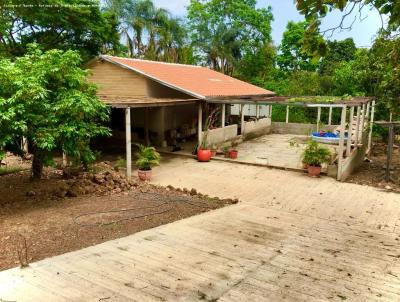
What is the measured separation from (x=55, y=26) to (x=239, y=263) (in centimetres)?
1631

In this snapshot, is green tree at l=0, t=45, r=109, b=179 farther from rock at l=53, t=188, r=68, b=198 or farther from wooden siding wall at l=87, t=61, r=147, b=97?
wooden siding wall at l=87, t=61, r=147, b=97

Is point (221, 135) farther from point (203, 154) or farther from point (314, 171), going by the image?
point (314, 171)

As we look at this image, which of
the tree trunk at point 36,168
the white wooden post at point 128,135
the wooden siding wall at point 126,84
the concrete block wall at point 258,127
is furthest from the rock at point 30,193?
the concrete block wall at point 258,127

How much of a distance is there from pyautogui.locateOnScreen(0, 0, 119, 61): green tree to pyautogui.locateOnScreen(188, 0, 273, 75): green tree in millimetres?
15561

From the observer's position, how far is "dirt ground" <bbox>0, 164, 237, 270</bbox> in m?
5.94

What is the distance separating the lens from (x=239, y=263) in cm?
518

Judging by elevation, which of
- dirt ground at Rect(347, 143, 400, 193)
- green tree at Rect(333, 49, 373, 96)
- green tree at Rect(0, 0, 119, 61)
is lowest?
dirt ground at Rect(347, 143, 400, 193)

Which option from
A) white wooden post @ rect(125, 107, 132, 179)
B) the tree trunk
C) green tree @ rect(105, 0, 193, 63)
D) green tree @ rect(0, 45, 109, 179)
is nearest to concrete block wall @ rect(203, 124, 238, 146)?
white wooden post @ rect(125, 107, 132, 179)

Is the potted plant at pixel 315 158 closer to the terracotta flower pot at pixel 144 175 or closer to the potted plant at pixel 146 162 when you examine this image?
the potted plant at pixel 146 162

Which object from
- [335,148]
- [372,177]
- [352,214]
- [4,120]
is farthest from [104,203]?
[335,148]

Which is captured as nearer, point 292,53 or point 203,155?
point 203,155

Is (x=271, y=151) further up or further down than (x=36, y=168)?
further down

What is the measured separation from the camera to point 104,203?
845 cm

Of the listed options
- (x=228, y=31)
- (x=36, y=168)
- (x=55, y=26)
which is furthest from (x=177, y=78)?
(x=228, y=31)
